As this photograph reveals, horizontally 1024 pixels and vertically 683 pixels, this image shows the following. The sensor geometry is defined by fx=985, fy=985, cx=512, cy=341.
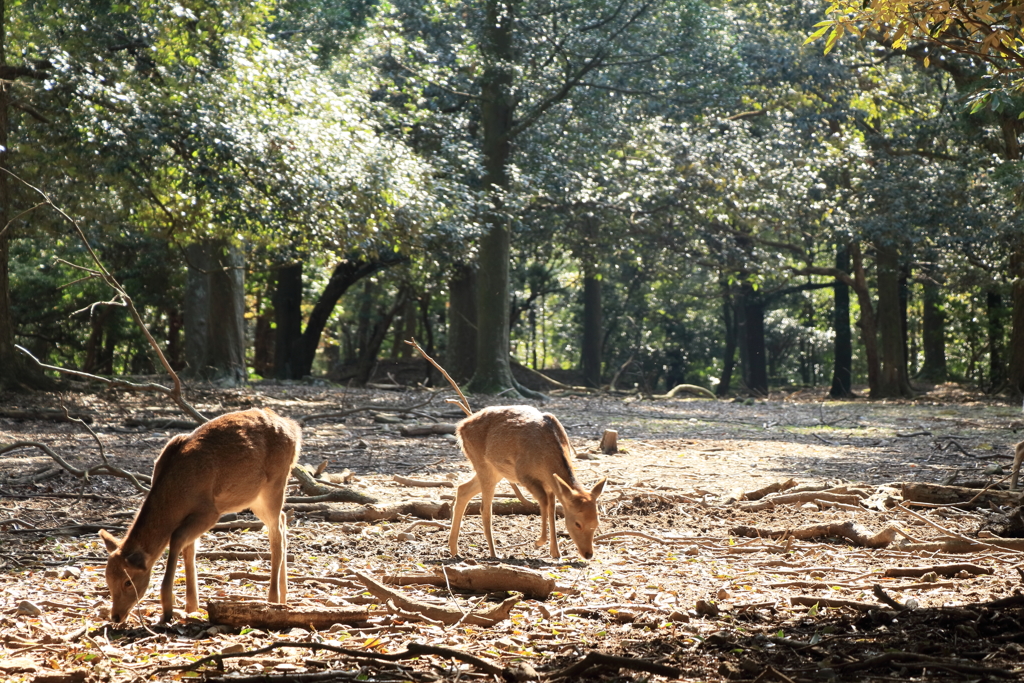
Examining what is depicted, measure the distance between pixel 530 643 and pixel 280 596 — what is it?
1583 mm

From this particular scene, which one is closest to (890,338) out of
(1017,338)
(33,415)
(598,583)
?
(1017,338)

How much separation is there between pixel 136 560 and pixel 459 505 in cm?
298

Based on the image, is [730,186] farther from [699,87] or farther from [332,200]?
[332,200]

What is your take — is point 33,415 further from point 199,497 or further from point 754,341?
point 754,341

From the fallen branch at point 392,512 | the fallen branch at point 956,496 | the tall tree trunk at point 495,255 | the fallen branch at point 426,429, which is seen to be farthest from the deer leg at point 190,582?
the tall tree trunk at point 495,255

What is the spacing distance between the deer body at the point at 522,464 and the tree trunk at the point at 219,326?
15.2 metres

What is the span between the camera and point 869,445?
14383mm

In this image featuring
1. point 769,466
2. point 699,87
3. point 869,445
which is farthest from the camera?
point 699,87

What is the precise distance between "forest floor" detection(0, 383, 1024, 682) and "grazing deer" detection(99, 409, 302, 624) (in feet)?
0.74

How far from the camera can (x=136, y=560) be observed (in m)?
4.85

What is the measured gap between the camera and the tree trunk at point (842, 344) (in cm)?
2977

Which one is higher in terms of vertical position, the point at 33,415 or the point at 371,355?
the point at 371,355

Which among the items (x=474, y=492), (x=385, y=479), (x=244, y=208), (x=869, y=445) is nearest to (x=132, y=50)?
→ (x=244, y=208)

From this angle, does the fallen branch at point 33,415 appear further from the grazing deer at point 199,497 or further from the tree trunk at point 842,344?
the tree trunk at point 842,344
